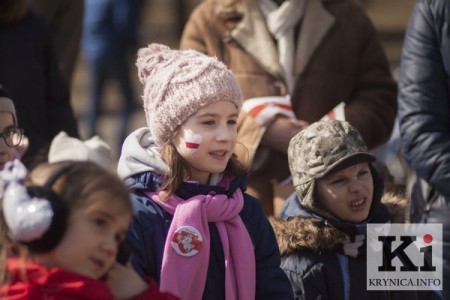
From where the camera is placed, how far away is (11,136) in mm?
4387

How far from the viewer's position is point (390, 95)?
5945 mm

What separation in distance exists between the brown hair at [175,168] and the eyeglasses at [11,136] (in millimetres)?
548

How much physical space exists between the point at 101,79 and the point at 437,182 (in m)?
4.78

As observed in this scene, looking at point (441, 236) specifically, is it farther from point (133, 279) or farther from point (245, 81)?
point (133, 279)

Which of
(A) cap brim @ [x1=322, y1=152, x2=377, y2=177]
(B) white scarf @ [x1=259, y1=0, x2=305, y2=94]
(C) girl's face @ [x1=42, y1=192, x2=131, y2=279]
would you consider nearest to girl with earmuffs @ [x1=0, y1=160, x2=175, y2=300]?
(C) girl's face @ [x1=42, y1=192, x2=131, y2=279]

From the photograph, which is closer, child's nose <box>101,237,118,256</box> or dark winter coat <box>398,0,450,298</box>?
child's nose <box>101,237,118,256</box>

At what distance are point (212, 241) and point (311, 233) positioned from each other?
645mm

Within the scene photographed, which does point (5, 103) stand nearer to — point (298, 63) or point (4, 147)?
point (4, 147)

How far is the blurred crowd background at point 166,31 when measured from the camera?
12.1m

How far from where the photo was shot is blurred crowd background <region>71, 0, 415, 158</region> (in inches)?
477

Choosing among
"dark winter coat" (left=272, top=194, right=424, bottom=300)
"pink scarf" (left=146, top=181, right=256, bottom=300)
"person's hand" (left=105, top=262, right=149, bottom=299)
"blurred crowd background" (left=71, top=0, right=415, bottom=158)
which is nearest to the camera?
"person's hand" (left=105, top=262, right=149, bottom=299)

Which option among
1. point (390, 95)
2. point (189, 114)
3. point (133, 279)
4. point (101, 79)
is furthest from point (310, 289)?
point (101, 79)

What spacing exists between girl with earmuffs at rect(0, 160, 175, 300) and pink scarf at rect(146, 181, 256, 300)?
2.24ft

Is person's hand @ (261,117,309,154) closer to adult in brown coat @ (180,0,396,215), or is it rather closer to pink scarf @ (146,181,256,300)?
adult in brown coat @ (180,0,396,215)
